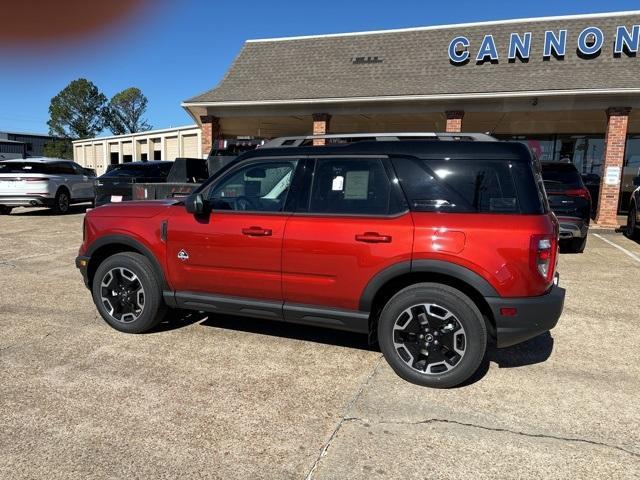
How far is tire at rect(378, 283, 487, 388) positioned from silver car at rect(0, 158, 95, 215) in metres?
13.9

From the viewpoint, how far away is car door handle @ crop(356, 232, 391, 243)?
3.61m

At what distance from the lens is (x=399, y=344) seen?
3.69 m

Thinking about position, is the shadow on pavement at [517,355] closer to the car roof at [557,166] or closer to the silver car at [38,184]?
the car roof at [557,166]

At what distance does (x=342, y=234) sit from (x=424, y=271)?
2.17 ft

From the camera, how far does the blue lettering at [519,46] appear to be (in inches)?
547

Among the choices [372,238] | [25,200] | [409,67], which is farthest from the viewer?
[409,67]

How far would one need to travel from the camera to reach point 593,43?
531 inches

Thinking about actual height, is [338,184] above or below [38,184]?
above

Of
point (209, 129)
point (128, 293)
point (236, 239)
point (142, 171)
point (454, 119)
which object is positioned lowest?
point (128, 293)

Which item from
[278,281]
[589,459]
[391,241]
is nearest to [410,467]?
[589,459]

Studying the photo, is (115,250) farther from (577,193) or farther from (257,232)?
(577,193)

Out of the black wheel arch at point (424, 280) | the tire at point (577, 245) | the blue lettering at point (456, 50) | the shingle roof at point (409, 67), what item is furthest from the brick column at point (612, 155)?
the black wheel arch at point (424, 280)

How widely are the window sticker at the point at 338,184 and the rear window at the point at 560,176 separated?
6.21 meters

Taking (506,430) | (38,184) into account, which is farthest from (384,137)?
(38,184)
